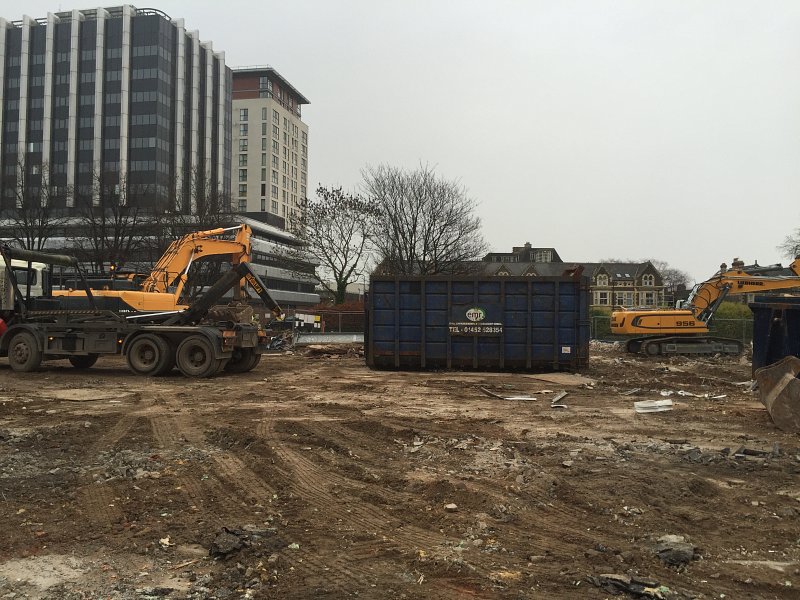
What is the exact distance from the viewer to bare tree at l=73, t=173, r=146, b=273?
111 ft

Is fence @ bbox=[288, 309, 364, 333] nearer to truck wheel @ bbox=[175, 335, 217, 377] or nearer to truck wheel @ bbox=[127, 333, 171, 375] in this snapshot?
truck wheel @ bbox=[127, 333, 171, 375]

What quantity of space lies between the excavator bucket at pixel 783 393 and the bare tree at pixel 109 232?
1209 inches

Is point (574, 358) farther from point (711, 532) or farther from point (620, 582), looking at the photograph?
point (620, 582)

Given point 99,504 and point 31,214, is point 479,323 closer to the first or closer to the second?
point 99,504

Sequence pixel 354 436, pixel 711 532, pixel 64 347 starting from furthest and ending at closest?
pixel 64 347, pixel 354 436, pixel 711 532

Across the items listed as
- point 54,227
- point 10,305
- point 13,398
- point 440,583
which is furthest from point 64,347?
point 54,227

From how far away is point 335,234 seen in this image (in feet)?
125

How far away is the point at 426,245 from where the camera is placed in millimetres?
37375

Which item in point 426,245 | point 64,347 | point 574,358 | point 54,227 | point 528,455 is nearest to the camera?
point 528,455

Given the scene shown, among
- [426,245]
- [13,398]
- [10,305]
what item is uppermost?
[426,245]

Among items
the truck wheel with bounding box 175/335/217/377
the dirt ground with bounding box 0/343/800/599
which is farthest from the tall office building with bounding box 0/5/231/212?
the dirt ground with bounding box 0/343/800/599

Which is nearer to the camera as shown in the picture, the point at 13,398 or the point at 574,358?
the point at 13,398

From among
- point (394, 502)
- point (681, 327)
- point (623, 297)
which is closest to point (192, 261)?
point (394, 502)

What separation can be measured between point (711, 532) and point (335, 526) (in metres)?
2.89
